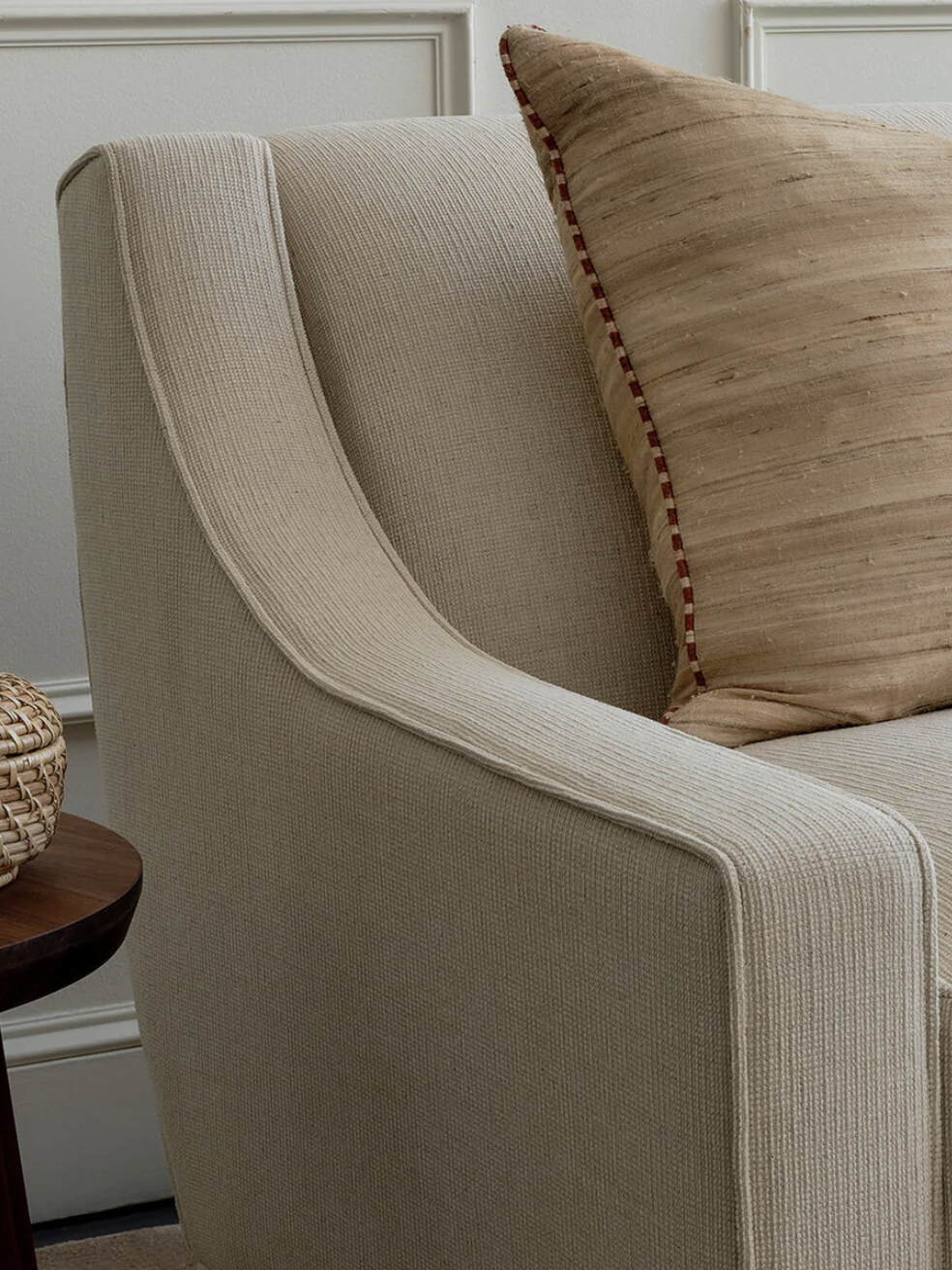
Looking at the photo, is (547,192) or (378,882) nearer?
(378,882)

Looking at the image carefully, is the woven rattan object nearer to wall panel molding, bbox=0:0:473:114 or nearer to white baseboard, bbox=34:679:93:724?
white baseboard, bbox=34:679:93:724

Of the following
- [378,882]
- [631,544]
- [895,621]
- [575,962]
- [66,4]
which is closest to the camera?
[575,962]

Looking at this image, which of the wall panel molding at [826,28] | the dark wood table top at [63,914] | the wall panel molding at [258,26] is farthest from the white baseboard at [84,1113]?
the wall panel molding at [826,28]

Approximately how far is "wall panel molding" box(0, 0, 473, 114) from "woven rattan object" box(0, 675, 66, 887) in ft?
2.42

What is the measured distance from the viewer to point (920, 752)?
2.77 feet

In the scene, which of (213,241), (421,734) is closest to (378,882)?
(421,734)

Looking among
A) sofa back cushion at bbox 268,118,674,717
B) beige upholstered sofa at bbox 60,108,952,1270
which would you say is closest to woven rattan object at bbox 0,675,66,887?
beige upholstered sofa at bbox 60,108,952,1270

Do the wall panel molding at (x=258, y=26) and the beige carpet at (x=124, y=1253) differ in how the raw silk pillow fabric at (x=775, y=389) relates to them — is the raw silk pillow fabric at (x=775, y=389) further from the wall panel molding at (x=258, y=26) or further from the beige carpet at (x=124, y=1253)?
the beige carpet at (x=124, y=1253)

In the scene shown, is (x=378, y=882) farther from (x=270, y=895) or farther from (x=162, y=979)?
(x=162, y=979)

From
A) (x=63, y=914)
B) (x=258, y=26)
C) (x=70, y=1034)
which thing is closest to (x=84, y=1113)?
(x=70, y=1034)

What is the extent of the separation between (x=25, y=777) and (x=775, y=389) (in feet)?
1.65

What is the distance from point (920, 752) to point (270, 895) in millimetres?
378

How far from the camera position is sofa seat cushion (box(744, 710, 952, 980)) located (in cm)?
73

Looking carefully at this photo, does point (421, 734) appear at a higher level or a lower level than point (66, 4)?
lower
